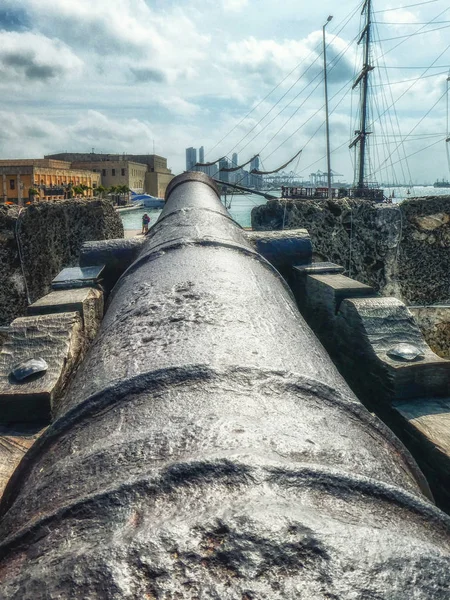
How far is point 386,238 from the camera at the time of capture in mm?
5355

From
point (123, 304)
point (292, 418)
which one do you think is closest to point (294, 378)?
point (292, 418)

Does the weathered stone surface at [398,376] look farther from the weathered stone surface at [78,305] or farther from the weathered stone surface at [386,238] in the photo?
the weathered stone surface at [386,238]

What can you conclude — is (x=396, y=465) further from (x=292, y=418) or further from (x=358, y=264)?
(x=358, y=264)

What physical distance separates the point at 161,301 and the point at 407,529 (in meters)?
0.96

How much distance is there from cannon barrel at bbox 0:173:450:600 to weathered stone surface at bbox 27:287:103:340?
46.5 inches

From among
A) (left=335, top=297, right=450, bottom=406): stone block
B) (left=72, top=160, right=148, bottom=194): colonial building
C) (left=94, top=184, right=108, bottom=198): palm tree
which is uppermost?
(left=72, top=160, right=148, bottom=194): colonial building

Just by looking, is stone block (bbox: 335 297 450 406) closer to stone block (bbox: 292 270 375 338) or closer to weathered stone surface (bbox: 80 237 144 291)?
stone block (bbox: 292 270 375 338)

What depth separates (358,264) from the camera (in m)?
5.59

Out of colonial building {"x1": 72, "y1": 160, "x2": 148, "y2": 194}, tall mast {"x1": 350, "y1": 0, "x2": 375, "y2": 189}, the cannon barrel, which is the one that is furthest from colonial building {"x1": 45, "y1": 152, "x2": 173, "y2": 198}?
the cannon barrel

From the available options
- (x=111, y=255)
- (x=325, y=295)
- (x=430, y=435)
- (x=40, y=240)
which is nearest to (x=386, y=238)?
(x=325, y=295)

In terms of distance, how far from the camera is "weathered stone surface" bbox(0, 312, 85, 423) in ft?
6.35

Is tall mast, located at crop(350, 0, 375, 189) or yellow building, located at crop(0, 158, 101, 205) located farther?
yellow building, located at crop(0, 158, 101, 205)

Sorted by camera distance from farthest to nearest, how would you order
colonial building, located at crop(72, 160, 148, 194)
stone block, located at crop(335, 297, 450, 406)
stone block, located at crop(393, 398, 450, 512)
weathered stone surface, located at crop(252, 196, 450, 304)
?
colonial building, located at crop(72, 160, 148, 194), weathered stone surface, located at crop(252, 196, 450, 304), stone block, located at crop(335, 297, 450, 406), stone block, located at crop(393, 398, 450, 512)

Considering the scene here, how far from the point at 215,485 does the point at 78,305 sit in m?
1.92
